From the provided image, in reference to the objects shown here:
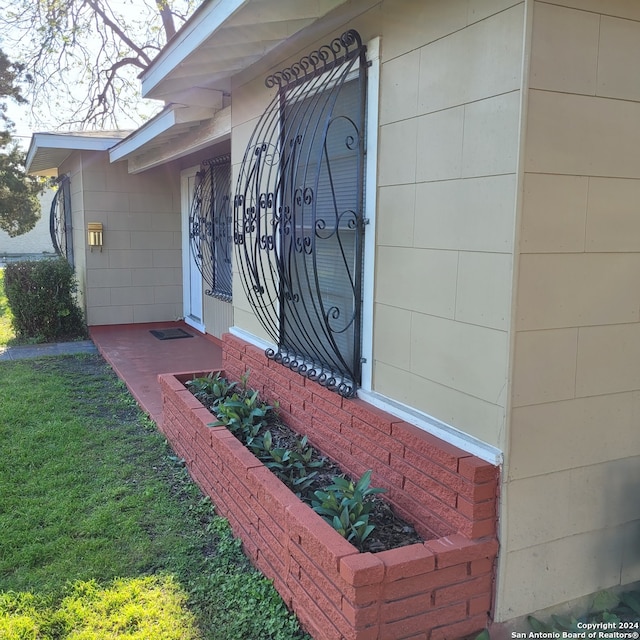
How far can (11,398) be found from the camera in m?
5.02

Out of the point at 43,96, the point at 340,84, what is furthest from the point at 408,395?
the point at 43,96

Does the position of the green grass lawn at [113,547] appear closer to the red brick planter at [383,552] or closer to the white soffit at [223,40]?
the red brick planter at [383,552]

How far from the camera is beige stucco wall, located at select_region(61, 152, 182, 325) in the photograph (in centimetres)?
789

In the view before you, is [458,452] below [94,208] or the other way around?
below

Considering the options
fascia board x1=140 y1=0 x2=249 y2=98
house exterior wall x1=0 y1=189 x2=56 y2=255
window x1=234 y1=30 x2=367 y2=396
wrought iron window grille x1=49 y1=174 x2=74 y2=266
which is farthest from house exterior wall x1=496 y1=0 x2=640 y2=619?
house exterior wall x1=0 y1=189 x2=56 y2=255

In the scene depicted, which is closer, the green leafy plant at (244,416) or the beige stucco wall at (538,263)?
the beige stucco wall at (538,263)

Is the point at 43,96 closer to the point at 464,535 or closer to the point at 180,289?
the point at 180,289

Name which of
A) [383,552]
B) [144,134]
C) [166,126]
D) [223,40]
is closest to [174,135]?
[144,134]

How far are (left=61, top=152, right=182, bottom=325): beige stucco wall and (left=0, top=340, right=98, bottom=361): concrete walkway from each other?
72 cm

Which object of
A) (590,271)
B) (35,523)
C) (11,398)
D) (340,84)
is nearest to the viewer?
(590,271)

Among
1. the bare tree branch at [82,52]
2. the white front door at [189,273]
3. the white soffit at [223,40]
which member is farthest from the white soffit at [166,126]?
the bare tree branch at [82,52]

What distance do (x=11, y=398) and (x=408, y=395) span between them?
390cm

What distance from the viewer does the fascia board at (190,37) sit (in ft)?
8.95

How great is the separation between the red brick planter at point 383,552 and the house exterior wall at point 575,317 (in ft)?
0.40
